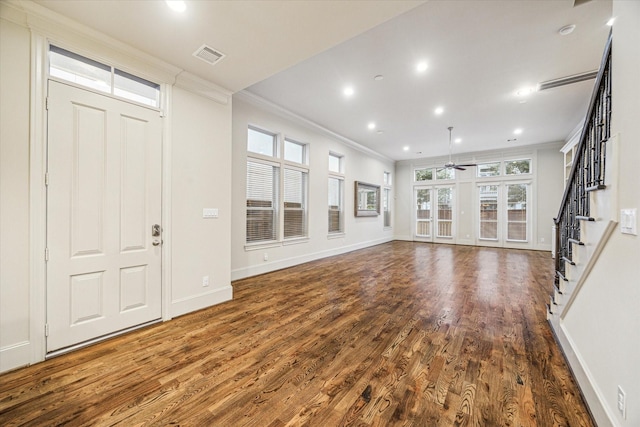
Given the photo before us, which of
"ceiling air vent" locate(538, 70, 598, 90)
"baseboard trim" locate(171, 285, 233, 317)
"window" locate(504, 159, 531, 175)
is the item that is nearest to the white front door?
"baseboard trim" locate(171, 285, 233, 317)

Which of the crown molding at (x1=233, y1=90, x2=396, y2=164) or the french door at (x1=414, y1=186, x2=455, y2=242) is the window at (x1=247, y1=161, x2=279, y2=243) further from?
the french door at (x1=414, y1=186, x2=455, y2=242)

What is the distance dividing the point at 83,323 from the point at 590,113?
4674 millimetres

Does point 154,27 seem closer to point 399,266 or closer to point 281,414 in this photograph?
point 281,414

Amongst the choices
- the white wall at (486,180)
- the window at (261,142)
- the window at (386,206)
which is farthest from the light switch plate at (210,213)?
the white wall at (486,180)

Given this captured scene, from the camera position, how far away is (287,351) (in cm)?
224

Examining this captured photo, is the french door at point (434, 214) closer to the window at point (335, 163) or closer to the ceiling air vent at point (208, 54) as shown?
the window at point (335, 163)

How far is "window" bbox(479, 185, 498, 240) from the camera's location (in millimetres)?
8523

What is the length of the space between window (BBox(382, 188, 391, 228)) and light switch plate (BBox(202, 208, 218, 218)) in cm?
706

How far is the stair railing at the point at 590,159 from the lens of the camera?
169cm

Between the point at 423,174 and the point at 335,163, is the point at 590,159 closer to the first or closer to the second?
the point at 335,163

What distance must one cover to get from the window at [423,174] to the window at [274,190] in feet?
18.9

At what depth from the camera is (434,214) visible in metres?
9.60

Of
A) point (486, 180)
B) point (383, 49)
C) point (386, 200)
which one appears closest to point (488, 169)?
point (486, 180)

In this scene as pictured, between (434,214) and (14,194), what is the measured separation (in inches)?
400
